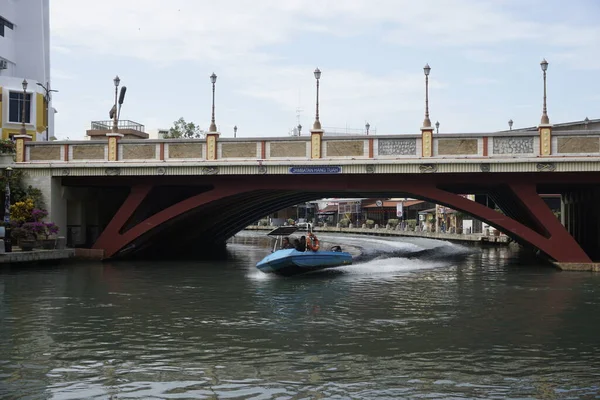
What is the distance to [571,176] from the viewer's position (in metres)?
35.6

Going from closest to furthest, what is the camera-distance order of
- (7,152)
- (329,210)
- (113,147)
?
1. (113,147)
2. (7,152)
3. (329,210)

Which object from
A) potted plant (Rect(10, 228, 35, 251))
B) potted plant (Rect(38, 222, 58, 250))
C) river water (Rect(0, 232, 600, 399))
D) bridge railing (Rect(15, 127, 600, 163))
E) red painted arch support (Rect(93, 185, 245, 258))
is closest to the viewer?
river water (Rect(0, 232, 600, 399))

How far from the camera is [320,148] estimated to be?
121 feet

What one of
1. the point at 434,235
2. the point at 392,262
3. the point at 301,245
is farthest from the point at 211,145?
the point at 434,235

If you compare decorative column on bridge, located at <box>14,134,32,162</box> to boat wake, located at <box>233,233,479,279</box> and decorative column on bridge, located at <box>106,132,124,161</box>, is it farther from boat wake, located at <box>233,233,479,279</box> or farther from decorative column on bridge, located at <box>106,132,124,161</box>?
boat wake, located at <box>233,233,479,279</box>

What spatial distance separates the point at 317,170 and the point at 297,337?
1941 centimetres

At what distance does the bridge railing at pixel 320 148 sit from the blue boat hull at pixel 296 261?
568 centimetres

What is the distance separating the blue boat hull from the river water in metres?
1.09

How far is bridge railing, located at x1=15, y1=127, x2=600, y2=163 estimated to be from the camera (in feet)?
113

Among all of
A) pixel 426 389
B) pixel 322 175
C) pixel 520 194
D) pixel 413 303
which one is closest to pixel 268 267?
pixel 322 175

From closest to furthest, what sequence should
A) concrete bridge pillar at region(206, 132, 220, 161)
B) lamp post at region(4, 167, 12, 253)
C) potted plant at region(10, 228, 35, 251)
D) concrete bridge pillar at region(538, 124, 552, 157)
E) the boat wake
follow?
concrete bridge pillar at region(538, 124, 552, 157) → lamp post at region(4, 167, 12, 253) → the boat wake → potted plant at region(10, 228, 35, 251) → concrete bridge pillar at region(206, 132, 220, 161)

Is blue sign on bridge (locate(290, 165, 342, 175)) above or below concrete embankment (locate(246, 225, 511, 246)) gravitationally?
above

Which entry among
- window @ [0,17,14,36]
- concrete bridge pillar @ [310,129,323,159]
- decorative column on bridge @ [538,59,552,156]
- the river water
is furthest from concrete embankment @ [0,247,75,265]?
window @ [0,17,14,36]

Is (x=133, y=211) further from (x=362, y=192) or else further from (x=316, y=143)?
(x=362, y=192)
